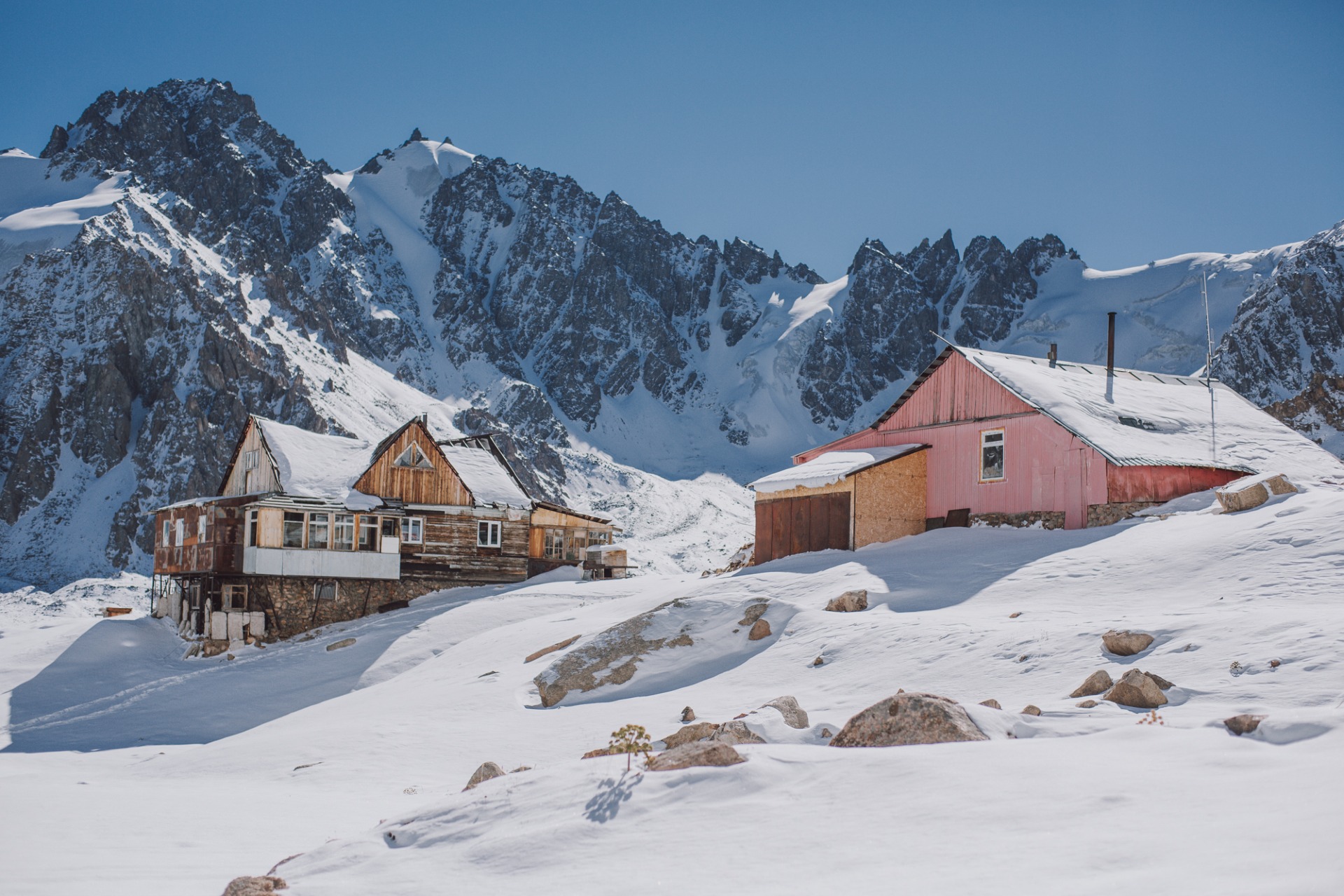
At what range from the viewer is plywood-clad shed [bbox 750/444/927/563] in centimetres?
3142

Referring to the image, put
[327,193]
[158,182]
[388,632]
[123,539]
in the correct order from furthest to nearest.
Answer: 1. [327,193]
2. [158,182]
3. [123,539]
4. [388,632]

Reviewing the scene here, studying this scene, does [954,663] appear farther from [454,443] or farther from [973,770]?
[454,443]

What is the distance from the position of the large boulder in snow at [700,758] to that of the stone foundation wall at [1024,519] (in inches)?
834

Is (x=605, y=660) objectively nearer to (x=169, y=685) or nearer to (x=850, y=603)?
(x=850, y=603)

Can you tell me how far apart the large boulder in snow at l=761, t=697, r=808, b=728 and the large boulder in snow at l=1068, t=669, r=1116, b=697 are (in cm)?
348

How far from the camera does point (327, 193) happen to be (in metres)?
163

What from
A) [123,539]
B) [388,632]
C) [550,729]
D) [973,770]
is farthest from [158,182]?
[973,770]

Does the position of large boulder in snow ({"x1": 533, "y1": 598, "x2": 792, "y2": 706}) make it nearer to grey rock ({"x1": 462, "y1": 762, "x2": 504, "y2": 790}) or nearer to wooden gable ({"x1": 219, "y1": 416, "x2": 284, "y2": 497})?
grey rock ({"x1": 462, "y1": 762, "x2": 504, "y2": 790})

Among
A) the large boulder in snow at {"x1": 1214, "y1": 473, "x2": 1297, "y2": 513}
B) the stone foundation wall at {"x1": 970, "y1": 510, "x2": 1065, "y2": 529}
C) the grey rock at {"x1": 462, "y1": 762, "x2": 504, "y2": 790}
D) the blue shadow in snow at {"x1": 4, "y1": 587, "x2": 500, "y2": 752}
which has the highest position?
the large boulder in snow at {"x1": 1214, "y1": 473, "x2": 1297, "y2": 513}

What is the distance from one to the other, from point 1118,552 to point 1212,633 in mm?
8339

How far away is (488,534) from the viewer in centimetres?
4234

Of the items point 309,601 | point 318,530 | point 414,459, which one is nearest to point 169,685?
point 309,601

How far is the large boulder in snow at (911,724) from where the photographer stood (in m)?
10.6

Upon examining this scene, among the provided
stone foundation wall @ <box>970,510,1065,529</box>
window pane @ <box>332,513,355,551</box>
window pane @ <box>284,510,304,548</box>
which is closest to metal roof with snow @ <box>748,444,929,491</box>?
stone foundation wall @ <box>970,510,1065,529</box>
